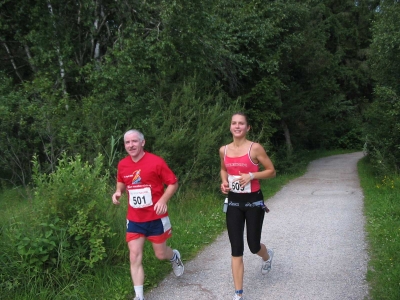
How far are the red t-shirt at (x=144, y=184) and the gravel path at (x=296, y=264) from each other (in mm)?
923

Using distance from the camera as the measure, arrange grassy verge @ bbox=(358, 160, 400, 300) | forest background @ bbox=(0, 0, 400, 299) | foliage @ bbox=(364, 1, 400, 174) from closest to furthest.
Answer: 1. grassy verge @ bbox=(358, 160, 400, 300)
2. forest background @ bbox=(0, 0, 400, 299)
3. foliage @ bbox=(364, 1, 400, 174)

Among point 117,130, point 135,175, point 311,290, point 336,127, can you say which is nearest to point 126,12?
point 117,130

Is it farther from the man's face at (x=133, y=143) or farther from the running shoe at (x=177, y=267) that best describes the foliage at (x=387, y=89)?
the man's face at (x=133, y=143)

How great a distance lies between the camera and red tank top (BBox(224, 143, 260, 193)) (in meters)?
4.46

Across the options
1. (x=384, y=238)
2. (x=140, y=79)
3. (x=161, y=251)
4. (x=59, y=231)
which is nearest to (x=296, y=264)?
(x=384, y=238)

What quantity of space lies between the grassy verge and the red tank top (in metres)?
1.67

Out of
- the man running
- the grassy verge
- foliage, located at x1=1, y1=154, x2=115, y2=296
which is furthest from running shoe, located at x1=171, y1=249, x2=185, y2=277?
the grassy verge

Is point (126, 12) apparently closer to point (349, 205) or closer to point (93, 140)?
point (93, 140)

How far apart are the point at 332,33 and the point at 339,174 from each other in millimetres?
17445

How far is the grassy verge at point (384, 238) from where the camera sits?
15.2ft

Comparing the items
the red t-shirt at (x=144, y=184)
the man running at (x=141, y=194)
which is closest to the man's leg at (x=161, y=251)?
the man running at (x=141, y=194)

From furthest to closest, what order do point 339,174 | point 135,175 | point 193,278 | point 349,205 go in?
point 339,174, point 349,205, point 193,278, point 135,175

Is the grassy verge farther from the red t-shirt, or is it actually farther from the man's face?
the man's face

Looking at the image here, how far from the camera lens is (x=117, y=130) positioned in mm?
11242
